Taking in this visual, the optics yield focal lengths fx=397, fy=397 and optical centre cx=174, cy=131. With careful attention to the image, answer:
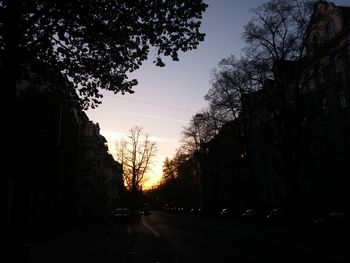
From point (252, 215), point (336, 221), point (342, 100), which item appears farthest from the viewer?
point (252, 215)

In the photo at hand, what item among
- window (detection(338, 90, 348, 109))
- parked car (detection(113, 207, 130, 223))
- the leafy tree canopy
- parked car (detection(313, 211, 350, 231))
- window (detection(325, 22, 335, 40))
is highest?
window (detection(325, 22, 335, 40))

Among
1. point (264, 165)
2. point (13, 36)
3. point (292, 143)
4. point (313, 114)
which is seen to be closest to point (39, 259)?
point (13, 36)

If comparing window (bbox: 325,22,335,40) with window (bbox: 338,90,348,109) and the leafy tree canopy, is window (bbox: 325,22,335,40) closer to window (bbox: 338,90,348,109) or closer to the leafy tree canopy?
window (bbox: 338,90,348,109)

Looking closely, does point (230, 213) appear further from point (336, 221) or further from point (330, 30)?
point (336, 221)

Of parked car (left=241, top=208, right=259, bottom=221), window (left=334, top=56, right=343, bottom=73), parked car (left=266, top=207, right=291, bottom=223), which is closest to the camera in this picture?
parked car (left=266, top=207, right=291, bottom=223)

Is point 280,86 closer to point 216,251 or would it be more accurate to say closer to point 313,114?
point 313,114

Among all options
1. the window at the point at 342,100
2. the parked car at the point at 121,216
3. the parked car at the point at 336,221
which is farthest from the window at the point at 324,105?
the parked car at the point at 121,216

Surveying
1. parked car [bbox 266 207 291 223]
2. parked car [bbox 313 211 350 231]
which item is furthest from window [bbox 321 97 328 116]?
parked car [bbox 313 211 350 231]

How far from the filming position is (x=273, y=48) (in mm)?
29797

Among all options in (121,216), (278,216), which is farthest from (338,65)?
(121,216)

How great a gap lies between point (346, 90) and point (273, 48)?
325 inches

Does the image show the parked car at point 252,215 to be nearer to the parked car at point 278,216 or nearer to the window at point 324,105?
the parked car at point 278,216

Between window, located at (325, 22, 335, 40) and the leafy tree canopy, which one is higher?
window, located at (325, 22, 335, 40)

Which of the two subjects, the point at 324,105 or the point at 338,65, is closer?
the point at 338,65
